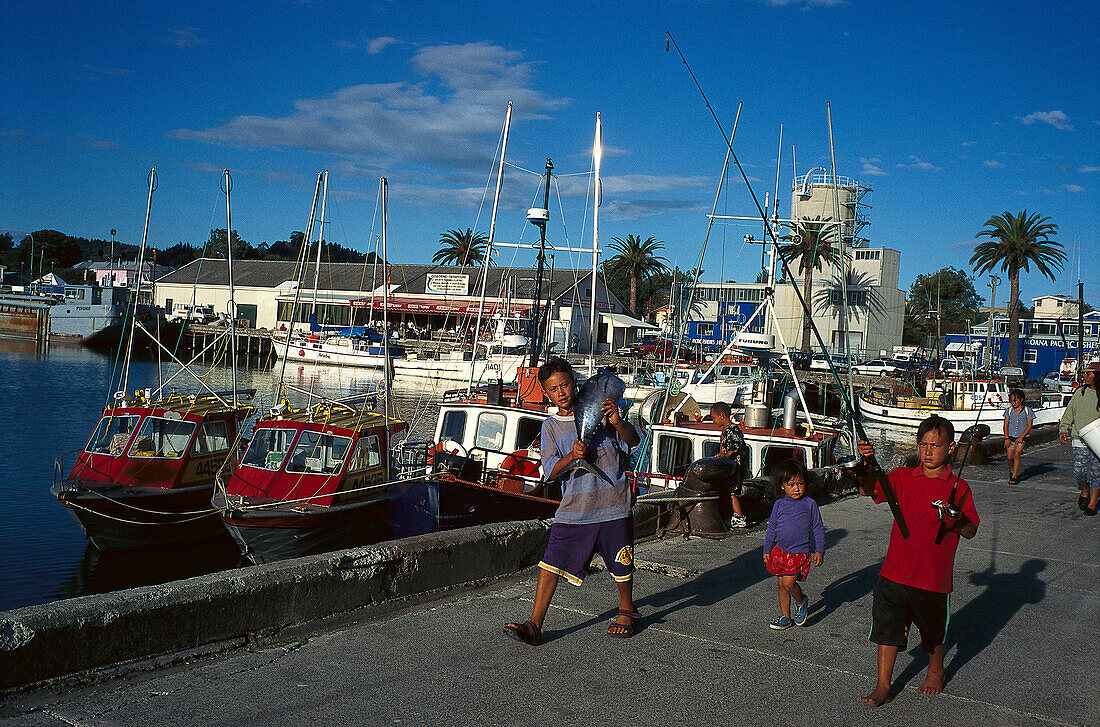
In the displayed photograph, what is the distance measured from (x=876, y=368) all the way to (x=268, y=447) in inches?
1861

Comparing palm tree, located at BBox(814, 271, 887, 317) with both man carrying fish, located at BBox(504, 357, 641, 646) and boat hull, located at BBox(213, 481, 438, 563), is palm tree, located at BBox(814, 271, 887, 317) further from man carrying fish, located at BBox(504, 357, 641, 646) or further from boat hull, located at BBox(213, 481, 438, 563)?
man carrying fish, located at BBox(504, 357, 641, 646)

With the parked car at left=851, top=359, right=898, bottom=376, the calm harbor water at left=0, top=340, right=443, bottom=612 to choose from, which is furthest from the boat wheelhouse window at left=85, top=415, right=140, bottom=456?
the parked car at left=851, top=359, right=898, bottom=376

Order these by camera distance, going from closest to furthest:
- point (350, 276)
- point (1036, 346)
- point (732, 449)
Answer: point (732, 449)
point (1036, 346)
point (350, 276)

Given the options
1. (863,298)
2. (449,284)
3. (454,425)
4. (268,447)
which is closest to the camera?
(268,447)

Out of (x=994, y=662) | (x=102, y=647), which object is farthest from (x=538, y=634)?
(x=994, y=662)

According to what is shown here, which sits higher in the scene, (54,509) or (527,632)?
(527,632)

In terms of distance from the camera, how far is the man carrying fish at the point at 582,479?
5.38 m

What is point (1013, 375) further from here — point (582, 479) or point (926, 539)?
point (582, 479)

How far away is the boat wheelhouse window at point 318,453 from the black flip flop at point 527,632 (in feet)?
27.9

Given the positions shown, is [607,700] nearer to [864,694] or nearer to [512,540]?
[864,694]

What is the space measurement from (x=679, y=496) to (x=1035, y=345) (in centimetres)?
7591

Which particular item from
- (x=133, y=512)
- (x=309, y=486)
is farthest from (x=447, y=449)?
(x=133, y=512)

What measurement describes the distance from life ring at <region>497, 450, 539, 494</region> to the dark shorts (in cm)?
857

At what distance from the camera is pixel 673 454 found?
12.5 metres
